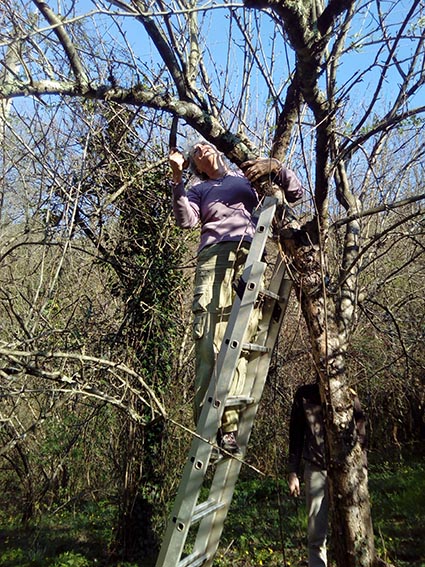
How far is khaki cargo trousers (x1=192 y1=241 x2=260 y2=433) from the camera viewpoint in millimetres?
2754

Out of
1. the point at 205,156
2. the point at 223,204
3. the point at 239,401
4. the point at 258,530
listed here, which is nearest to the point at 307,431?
the point at 239,401

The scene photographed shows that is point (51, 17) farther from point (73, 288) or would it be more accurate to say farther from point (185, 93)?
point (73, 288)

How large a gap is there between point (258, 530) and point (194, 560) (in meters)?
2.95

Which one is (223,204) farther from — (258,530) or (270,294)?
(258,530)

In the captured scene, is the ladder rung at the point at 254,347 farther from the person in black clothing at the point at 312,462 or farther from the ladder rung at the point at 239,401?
the person in black clothing at the point at 312,462

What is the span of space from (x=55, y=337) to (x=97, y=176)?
148cm

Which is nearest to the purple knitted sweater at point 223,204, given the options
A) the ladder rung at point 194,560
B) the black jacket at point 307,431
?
the black jacket at point 307,431

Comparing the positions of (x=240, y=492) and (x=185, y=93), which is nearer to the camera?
(x=185, y=93)

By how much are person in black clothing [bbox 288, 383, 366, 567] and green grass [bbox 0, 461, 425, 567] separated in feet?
1.74

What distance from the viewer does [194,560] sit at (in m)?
2.42

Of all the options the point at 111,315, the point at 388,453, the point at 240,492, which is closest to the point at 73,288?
the point at 111,315

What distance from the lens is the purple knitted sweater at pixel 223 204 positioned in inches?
114

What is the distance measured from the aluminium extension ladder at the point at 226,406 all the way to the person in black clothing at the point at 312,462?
0.55 meters

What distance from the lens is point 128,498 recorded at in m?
4.84
